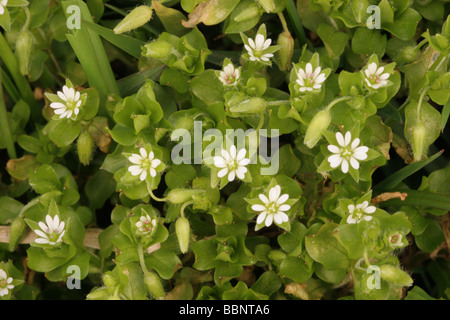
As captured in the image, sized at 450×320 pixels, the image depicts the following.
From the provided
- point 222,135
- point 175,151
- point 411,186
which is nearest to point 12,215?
point 175,151

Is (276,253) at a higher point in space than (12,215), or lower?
lower

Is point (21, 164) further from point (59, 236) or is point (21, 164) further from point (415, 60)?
point (415, 60)

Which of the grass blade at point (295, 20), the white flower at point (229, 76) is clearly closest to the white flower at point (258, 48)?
the white flower at point (229, 76)

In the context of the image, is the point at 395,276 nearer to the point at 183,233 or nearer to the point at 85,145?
the point at 183,233

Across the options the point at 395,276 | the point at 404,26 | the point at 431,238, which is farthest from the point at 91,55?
the point at 431,238

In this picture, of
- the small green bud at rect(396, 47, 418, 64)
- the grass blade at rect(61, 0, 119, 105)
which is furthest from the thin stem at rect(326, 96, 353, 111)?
the grass blade at rect(61, 0, 119, 105)

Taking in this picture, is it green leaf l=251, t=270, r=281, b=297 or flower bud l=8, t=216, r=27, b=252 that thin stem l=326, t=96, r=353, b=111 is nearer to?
green leaf l=251, t=270, r=281, b=297
